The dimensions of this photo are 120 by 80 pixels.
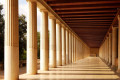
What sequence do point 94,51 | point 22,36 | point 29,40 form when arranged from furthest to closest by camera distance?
point 94,51
point 22,36
point 29,40

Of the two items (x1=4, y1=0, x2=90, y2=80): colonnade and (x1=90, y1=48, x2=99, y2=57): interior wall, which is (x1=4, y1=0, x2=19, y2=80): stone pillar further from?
(x1=90, y1=48, x2=99, y2=57): interior wall

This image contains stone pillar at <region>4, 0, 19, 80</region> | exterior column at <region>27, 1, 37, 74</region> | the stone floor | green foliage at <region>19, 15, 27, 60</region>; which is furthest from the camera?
green foliage at <region>19, 15, 27, 60</region>

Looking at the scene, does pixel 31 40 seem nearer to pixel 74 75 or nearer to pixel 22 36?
pixel 74 75

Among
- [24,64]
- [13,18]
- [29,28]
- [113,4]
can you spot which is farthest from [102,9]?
[24,64]

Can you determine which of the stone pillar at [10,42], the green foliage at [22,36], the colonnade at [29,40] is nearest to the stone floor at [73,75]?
the colonnade at [29,40]

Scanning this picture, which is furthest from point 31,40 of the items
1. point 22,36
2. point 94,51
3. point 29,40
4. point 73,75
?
point 94,51

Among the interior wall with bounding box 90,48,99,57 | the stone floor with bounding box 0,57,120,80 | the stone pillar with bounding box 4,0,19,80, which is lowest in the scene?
the interior wall with bounding box 90,48,99,57

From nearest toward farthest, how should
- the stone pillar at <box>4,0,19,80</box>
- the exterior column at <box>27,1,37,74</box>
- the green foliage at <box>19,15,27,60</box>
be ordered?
the stone pillar at <box>4,0,19,80</box> < the exterior column at <box>27,1,37,74</box> < the green foliage at <box>19,15,27,60</box>

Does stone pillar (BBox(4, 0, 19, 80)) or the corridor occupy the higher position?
stone pillar (BBox(4, 0, 19, 80))

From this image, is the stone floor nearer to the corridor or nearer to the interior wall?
the corridor

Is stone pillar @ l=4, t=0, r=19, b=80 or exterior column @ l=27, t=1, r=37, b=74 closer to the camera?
stone pillar @ l=4, t=0, r=19, b=80

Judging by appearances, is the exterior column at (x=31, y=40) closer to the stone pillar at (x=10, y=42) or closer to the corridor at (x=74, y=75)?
the corridor at (x=74, y=75)

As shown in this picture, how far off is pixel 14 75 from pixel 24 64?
21.6 m

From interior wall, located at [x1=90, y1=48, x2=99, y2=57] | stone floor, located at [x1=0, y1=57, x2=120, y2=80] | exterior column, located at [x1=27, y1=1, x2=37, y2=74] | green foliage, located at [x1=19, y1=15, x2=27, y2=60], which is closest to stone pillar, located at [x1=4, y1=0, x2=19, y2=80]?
stone floor, located at [x1=0, y1=57, x2=120, y2=80]
